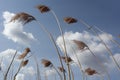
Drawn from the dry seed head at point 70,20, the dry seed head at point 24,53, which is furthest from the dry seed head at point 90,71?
the dry seed head at point 70,20

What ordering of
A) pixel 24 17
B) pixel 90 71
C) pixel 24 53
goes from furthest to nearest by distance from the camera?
pixel 90 71 < pixel 24 53 < pixel 24 17

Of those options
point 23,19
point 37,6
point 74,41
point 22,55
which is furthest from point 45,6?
point 22,55

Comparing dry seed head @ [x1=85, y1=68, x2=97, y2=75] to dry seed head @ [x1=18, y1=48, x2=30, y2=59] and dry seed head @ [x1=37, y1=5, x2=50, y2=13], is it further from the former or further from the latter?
dry seed head @ [x1=37, y1=5, x2=50, y2=13]

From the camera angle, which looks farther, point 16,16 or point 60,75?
point 60,75

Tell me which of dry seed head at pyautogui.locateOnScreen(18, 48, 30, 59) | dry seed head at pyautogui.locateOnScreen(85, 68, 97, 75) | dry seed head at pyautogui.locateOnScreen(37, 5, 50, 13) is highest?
dry seed head at pyautogui.locateOnScreen(37, 5, 50, 13)

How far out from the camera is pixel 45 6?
4352 millimetres

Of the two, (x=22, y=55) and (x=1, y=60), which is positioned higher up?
(x=22, y=55)

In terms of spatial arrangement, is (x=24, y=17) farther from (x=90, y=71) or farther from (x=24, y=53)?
(x=90, y=71)

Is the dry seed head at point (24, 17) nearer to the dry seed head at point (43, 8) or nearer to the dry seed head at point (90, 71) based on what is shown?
the dry seed head at point (43, 8)

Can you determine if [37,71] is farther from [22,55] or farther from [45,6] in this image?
[45,6]

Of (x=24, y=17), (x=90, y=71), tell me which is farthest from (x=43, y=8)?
(x=90, y=71)

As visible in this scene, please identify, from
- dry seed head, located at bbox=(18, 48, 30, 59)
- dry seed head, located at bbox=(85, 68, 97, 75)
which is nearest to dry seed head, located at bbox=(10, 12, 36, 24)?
dry seed head, located at bbox=(18, 48, 30, 59)

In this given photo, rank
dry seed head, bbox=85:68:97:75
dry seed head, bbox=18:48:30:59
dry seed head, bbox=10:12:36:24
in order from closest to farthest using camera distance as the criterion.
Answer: dry seed head, bbox=10:12:36:24 → dry seed head, bbox=18:48:30:59 → dry seed head, bbox=85:68:97:75

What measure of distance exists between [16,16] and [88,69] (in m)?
2.04
